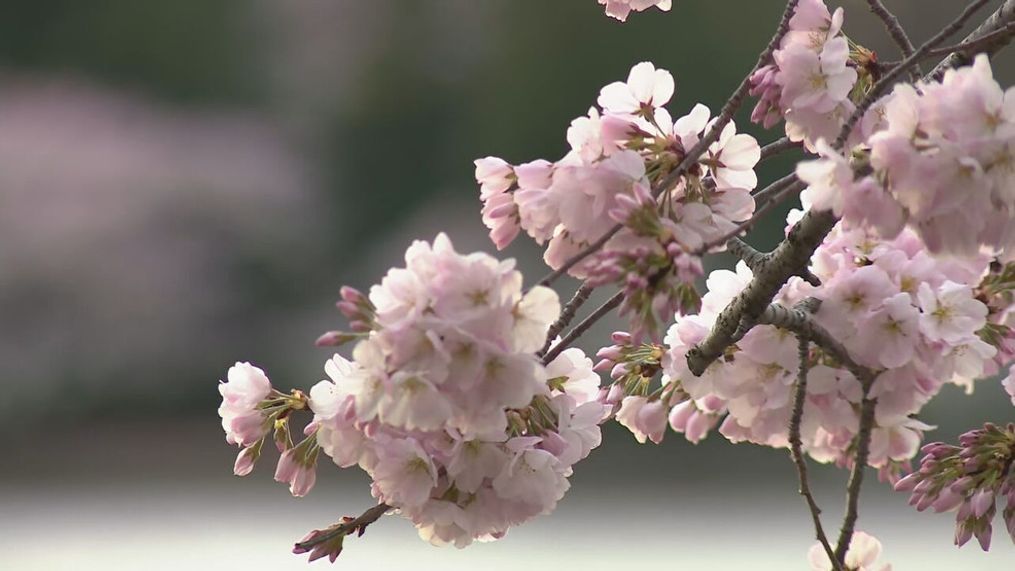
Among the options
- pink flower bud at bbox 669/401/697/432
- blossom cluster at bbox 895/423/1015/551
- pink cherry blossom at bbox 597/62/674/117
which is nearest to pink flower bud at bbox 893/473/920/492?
blossom cluster at bbox 895/423/1015/551

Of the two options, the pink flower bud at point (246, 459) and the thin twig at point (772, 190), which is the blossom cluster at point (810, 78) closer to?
the thin twig at point (772, 190)

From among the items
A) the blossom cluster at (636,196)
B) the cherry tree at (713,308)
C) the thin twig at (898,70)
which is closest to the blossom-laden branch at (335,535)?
the cherry tree at (713,308)

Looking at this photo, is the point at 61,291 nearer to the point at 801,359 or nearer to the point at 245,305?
the point at 245,305

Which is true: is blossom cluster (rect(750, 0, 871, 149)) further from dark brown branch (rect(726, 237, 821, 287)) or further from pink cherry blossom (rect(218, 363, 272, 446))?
pink cherry blossom (rect(218, 363, 272, 446))

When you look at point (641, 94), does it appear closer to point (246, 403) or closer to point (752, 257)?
point (752, 257)

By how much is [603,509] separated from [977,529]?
2.05 metres

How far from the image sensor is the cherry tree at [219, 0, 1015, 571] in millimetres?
384

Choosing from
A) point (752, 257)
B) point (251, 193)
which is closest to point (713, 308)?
point (752, 257)

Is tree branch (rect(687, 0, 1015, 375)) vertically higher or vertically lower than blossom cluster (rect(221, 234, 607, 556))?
higher

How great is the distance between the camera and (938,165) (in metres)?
0.37

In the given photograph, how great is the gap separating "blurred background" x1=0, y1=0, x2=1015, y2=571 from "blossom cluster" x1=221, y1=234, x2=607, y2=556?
214 cm

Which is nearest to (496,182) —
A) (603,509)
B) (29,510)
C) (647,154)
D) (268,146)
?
(647,154)

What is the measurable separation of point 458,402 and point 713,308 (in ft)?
0.61

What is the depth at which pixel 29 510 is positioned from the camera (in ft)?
8.66
